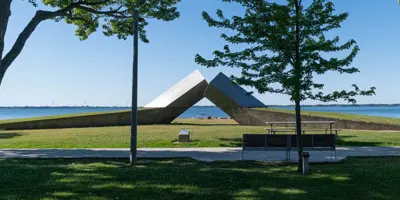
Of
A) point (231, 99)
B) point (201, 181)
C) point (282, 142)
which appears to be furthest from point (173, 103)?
point (201, 181)

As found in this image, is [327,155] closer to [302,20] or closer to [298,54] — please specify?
[298,54]

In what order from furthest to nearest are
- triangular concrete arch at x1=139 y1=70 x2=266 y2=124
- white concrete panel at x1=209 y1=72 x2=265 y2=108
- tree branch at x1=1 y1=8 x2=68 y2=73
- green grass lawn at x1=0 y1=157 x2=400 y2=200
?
1. triangular concrete arch at x1=139 y1=70 x2=266 y2=124
2. white concrete panel at x1=209 y1=72 x2=265 y2=108
3. tree branch at x1=1 y1=8 x2=68 y2=73
4. green grass lawn at x1=0 y1=157 x2=400 y2=200

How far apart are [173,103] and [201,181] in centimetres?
1735

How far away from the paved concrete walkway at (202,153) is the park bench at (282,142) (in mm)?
352

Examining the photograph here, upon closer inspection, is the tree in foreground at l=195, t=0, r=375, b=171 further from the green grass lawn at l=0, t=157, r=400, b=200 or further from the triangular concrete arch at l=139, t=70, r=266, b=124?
the triangular concrete arch at l=139, t=70, r=266, b=124

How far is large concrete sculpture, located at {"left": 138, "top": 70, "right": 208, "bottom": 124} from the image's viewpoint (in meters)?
24.2

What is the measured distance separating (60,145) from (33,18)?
5537 mm

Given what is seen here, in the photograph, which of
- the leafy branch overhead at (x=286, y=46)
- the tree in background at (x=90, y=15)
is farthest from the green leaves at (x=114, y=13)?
the leafy branch overhead at (x=286, y=46)

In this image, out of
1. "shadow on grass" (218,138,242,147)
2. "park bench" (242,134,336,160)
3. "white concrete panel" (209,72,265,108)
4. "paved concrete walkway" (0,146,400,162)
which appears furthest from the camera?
"white concrete panel" (209,72,265,108)

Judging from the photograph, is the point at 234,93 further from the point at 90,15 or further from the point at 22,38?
the point at 22,38

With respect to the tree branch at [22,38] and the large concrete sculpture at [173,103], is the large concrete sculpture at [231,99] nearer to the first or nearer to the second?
the large concrete sculpture at [173,103]

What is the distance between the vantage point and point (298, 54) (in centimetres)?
791

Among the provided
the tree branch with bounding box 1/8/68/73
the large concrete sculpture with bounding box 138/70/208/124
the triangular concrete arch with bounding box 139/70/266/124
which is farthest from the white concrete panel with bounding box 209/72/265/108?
the tree branch with bounding box 1/8/68/73

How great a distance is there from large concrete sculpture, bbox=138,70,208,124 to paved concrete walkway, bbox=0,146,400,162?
39.2ft
